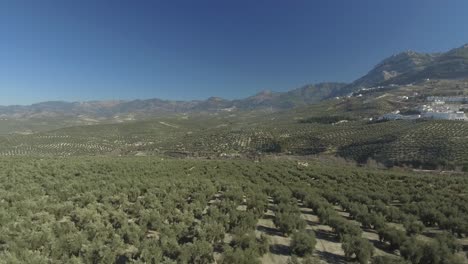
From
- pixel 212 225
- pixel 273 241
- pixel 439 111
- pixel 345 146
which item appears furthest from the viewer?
pixel 439 111

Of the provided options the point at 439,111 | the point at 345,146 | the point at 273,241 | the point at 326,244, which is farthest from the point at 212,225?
the point at 439,111

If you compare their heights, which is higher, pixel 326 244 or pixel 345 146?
pixel 326 244

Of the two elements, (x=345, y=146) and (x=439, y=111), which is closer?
(x=345, y=146)

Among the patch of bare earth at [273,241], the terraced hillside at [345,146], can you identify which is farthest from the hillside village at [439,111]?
the patch of bare earth at [273,241]

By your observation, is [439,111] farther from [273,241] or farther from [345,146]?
[273,241]

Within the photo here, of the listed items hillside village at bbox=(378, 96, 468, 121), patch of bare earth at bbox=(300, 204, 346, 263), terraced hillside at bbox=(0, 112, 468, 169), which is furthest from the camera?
hillside village at bbox=(378, 96, 468, 121)

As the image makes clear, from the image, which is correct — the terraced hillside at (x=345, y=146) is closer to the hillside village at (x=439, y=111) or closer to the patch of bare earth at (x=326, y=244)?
the hillside village at (x=439, y=111)

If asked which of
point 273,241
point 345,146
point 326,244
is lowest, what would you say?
point 345,146

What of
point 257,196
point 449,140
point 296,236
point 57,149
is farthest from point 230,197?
point 57,149

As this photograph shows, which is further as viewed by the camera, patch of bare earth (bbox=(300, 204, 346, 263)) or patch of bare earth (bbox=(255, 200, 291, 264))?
patch of bare earth (bbox=(300, 204, 346, 263))

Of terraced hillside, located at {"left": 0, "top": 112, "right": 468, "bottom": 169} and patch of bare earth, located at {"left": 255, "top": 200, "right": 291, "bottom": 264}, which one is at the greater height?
patch of bare earth, located at {"left": 255, "top": 200, "right": 291, "bottom": 264}

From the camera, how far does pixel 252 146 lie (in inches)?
3578

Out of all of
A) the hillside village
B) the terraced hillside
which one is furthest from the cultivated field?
the hillside village

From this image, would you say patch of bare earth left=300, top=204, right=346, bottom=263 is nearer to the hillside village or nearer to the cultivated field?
the cultivated field
